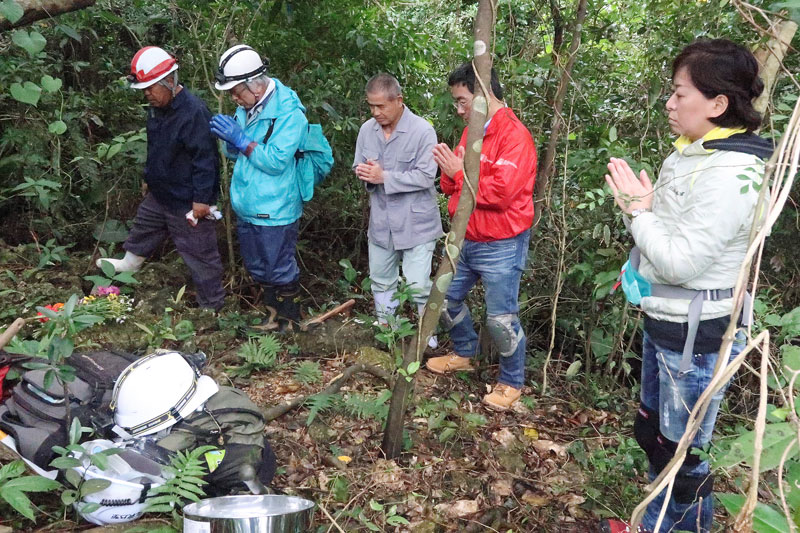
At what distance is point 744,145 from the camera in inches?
87.9

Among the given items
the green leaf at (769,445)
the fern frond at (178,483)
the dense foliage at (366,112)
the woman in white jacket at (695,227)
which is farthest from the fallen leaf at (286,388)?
the green leaf at (769,445)

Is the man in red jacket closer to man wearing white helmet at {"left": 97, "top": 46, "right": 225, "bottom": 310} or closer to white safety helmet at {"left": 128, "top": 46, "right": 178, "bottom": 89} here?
man wearing white helmet at {"left": 97, "top": 46, "right": 225, "bottom": 310}

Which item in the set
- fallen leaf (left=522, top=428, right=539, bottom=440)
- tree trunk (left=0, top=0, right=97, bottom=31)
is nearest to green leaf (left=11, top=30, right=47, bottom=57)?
tree trunk (left=0, top=0, right=97, bottom=31)

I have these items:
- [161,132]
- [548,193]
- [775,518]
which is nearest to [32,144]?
[161,132]

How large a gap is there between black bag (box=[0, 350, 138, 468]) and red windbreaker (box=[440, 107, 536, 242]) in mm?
2149

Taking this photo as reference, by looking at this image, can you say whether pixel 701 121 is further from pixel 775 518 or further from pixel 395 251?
pixel 395 251

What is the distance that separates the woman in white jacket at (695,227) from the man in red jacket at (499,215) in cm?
119

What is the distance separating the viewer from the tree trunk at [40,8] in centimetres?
300

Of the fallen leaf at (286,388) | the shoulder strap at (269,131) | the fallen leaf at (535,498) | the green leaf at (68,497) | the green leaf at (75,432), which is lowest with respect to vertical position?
the fallen leaf at (535,498)

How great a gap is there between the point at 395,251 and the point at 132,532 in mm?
2632

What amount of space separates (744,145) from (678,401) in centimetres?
97

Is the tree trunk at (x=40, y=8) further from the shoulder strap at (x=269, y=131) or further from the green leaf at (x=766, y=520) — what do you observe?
the green leaf at (x=766, y=520)

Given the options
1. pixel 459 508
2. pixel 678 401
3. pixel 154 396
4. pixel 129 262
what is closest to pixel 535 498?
pixel 459 508

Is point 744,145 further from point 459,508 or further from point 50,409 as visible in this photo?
point 50,409
